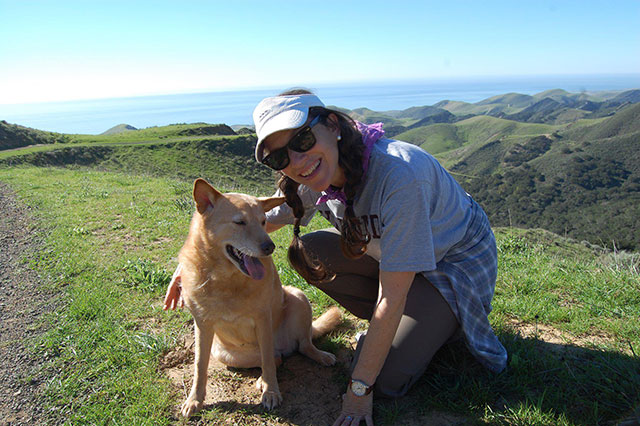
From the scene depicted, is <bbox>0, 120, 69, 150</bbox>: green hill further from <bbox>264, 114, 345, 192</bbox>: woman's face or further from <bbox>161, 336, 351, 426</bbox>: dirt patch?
<bbox>264, 114, 345, 192</bbox>: woman's face

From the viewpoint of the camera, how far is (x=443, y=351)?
2.90 metres

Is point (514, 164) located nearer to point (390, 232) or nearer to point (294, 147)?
point (390, 232)

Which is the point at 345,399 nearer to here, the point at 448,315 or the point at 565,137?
the point at 448,315

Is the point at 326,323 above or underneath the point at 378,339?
underneath

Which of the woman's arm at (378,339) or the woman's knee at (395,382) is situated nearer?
the woman's arm at (378,339)

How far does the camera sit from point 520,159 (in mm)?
73938

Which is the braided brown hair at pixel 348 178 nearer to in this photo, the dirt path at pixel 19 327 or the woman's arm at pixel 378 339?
the woman's arm at pixel 378 339

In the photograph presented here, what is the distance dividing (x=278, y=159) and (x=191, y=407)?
1.79 meters

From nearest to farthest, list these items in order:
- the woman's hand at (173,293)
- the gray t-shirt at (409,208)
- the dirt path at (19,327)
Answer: the gray t-shirt at (409,208) < the dirt path at (19,327) < the woman's hand at (173,293)

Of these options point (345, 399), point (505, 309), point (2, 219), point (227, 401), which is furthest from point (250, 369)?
point (2, 219)

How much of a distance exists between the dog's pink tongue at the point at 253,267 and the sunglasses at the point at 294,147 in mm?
740

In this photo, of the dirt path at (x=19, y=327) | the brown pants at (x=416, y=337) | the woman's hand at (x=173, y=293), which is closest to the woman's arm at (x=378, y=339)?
the brown pants at (x=416, y=337)

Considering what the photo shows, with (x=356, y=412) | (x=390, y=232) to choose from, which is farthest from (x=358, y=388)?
(x=390, y=232)

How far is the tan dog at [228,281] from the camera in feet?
8.77
